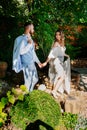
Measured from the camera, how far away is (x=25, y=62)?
9.09m

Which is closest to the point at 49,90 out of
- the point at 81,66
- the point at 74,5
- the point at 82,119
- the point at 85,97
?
the point at 85,97

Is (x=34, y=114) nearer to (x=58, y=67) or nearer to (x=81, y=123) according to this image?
(x=81, y=123)

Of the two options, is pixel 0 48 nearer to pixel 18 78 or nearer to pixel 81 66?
pixel 18 78

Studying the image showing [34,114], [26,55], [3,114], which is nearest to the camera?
[34,114]

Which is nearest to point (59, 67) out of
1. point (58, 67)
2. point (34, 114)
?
point (58, 67)

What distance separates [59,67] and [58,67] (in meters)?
0.02

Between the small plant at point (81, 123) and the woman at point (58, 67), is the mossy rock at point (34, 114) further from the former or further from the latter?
the woman at point (58, 67)

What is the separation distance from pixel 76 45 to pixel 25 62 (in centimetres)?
969

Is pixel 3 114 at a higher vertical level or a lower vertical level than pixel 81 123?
higher

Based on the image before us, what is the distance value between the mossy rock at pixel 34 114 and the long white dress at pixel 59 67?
6.03 feet

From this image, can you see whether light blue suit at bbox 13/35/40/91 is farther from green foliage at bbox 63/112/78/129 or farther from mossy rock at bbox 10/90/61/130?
mossy rock at bbox 10/90/61/130

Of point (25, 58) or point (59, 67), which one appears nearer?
point (25, 58)

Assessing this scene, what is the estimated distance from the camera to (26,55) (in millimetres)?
9031

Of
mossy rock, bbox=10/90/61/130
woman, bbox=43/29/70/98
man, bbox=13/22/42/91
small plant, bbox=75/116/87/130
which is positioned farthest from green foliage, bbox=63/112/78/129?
man, bbox=13/22/42/91
